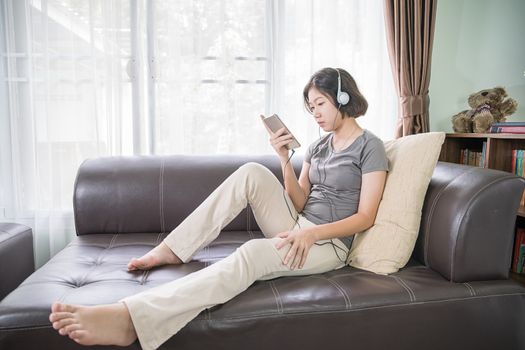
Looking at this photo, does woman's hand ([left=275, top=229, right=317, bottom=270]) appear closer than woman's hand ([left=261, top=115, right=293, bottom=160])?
Yes

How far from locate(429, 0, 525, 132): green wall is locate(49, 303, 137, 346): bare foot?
2207 millimetres

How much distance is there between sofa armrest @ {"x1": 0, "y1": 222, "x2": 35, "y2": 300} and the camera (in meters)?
1.54

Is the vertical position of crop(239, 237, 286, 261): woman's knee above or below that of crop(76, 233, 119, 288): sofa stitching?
above

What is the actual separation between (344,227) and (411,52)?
1416 millimetres

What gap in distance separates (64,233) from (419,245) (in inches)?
73.8

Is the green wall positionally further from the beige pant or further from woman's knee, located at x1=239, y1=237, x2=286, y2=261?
woman's knee, located at x1=239, y1=237, x2=286, y2=261

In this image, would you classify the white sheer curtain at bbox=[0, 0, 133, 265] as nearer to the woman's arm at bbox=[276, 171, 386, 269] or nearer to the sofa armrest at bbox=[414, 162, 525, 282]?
the woman's arm at bbox=[276, 171, 386, 269]

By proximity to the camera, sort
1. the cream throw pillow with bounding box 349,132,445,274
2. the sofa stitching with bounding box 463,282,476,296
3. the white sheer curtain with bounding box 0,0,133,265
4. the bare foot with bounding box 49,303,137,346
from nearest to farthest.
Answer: the bare foot with bounding box 49,303,137,346 → the sofa stitching with bounding box 463,282,476,296 → the cream throw pillow with bounding box 349,132,445,274 → the white sheer curtain with bounding box 0,0,133,265

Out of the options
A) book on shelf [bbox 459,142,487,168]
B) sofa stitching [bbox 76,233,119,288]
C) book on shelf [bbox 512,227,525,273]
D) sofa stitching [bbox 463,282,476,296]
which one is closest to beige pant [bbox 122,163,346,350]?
sofa stitching [bbox 76,233,119,288]

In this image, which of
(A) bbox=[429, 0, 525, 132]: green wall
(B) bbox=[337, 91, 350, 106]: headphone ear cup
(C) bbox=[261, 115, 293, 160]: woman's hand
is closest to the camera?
(B) bbox=[337, 91, 350, 106]: headphone ear cup

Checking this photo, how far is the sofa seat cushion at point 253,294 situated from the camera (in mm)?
1104

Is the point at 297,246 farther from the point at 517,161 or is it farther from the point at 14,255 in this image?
the point at 517,161

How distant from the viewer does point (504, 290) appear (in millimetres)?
1244

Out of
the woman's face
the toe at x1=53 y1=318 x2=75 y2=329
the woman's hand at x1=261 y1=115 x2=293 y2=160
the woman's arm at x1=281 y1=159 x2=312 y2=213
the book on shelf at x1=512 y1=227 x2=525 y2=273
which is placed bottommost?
the book on shelf at x1=512 y1=227 x2=525 y2=273
